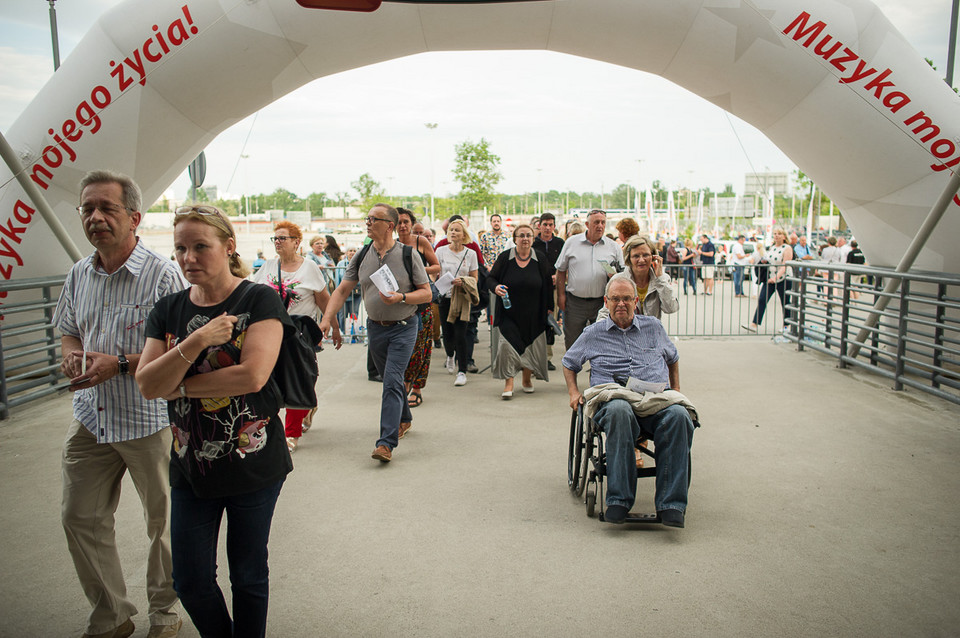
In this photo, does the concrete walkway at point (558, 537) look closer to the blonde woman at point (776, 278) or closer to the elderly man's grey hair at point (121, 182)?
the elderly man's grey hair at point (121, 182)

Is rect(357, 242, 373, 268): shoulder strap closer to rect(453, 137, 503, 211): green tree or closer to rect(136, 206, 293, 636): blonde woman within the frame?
rect(136, 206, 293, 636): blonde woman

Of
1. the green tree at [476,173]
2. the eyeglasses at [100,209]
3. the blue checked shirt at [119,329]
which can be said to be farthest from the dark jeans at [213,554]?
the green tree at [476,173]

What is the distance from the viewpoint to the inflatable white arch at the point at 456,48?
7016mm

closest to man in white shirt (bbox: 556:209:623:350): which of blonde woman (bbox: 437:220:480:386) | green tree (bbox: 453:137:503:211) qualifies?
blonde woman (bbox: 437:220:480:386)

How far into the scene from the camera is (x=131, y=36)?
6934 mm

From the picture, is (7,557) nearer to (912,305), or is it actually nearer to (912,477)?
(912,477)

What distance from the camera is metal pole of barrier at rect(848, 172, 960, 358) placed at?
710 cm

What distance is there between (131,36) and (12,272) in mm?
2815

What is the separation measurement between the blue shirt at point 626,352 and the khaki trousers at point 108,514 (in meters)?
2.71

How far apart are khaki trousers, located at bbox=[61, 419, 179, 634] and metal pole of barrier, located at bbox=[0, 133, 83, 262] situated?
493 cm

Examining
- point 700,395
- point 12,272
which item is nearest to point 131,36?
point 12,272

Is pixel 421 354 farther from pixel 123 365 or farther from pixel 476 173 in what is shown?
pixel 476 173

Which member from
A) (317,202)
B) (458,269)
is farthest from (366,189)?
(458,269)

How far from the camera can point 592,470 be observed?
15.2 feet
